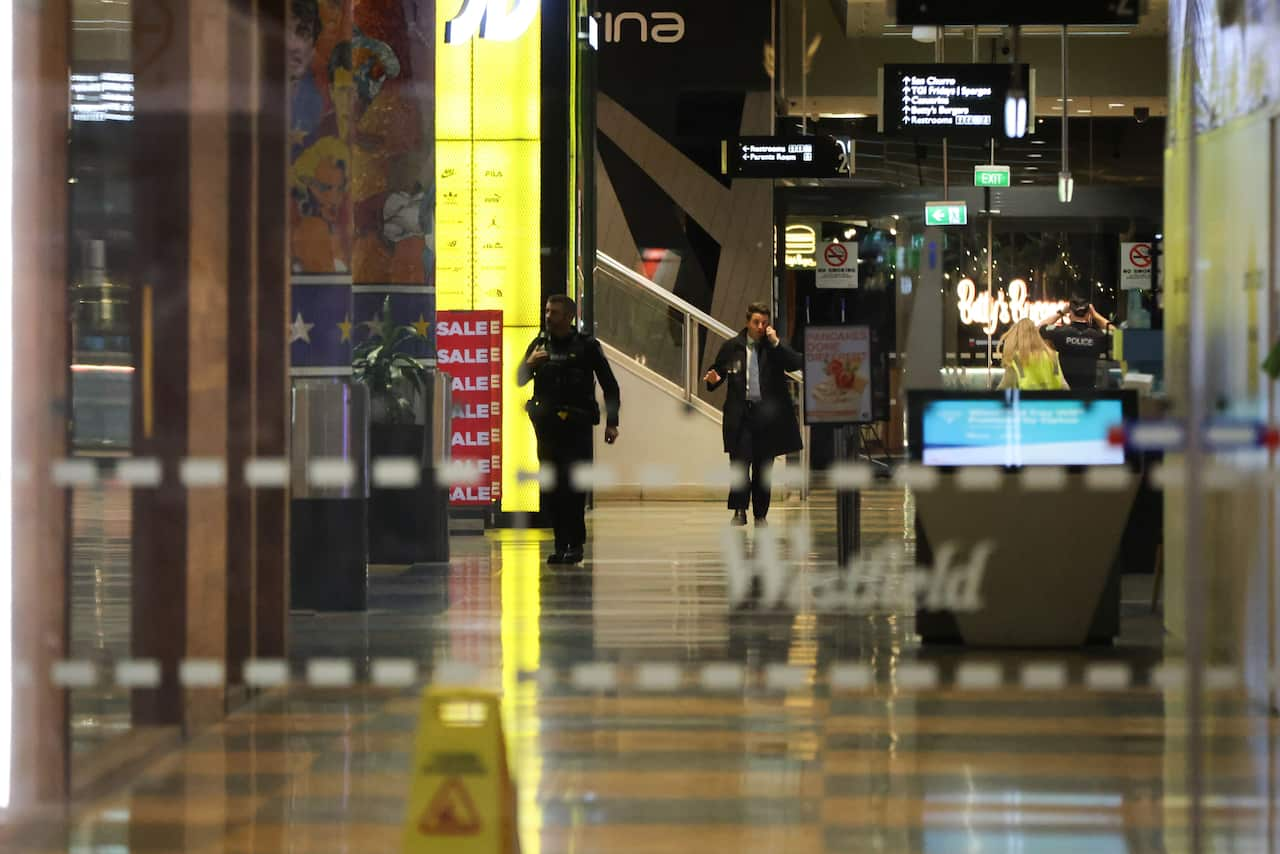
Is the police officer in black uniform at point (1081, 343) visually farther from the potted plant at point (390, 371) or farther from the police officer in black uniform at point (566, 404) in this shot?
the potted plant at point (390, 371)

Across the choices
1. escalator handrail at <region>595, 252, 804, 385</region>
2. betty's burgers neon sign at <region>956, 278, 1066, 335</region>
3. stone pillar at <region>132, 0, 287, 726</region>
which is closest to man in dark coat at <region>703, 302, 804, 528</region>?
betty's burgers neon sign at <region>956, 278, 1066, 335</region>

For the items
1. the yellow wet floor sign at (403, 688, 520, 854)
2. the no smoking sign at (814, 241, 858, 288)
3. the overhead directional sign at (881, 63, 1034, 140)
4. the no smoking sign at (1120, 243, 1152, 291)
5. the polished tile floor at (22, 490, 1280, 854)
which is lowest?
the polished tile floor at (22, 490, 1280, 854)

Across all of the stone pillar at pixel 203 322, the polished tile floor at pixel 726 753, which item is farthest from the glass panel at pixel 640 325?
the stone pillar at pixel 203 322

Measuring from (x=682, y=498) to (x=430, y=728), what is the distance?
342 centimetres

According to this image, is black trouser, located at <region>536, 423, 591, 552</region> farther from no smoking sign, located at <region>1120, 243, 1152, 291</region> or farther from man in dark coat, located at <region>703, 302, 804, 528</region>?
no smoking sign, located at <region>1120, 243, 1152, 291</region>

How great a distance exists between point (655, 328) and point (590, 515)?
440 centimetres

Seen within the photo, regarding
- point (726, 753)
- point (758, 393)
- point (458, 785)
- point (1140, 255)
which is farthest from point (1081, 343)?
point (458, 785)

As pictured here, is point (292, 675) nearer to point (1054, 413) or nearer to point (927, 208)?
point (1054, 413)

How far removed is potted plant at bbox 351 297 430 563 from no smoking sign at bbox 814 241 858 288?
299 cm

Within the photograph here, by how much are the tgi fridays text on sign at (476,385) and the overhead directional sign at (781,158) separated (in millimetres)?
6558

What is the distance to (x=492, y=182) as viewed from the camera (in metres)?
13.0

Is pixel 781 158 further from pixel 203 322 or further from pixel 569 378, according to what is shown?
pixel 203 322

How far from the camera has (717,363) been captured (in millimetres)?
8289

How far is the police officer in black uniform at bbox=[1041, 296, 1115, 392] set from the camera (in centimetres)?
791
